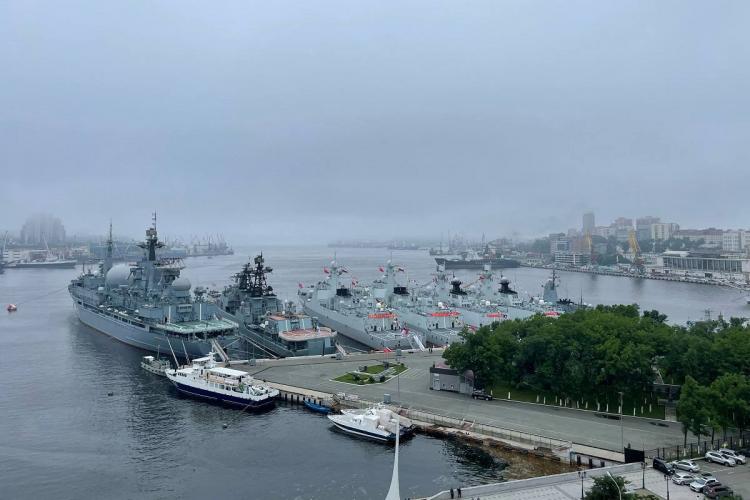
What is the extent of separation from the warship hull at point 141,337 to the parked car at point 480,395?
87.5 ft

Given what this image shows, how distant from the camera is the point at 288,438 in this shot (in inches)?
1314

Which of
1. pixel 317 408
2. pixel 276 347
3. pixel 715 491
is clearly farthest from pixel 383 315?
pixel 715 491

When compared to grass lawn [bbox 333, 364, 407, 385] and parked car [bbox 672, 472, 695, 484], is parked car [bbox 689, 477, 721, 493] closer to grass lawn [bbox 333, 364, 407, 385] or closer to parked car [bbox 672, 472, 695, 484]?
parked car [bbox 672, 472, 695, 484]

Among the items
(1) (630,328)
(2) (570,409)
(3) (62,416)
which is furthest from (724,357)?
(3) (62,416)

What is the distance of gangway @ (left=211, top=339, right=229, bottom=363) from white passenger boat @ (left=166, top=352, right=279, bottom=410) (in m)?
5.52

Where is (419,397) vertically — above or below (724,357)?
below

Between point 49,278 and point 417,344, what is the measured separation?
14003 centimetres

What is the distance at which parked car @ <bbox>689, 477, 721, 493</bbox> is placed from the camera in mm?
22031

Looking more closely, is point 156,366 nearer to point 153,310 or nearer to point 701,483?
point 153,310

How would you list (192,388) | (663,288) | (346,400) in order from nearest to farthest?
1. (346,400)
2. (192,388)
3. (663,288)

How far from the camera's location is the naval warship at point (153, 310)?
53969mm

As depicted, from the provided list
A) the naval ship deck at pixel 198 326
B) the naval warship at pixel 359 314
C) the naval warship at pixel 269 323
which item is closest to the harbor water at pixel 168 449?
the naval ship deck at pixel 198 326

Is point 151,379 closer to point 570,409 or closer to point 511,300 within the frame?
point 570,409

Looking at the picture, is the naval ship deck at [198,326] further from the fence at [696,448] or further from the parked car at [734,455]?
the parked car at [734,455]
